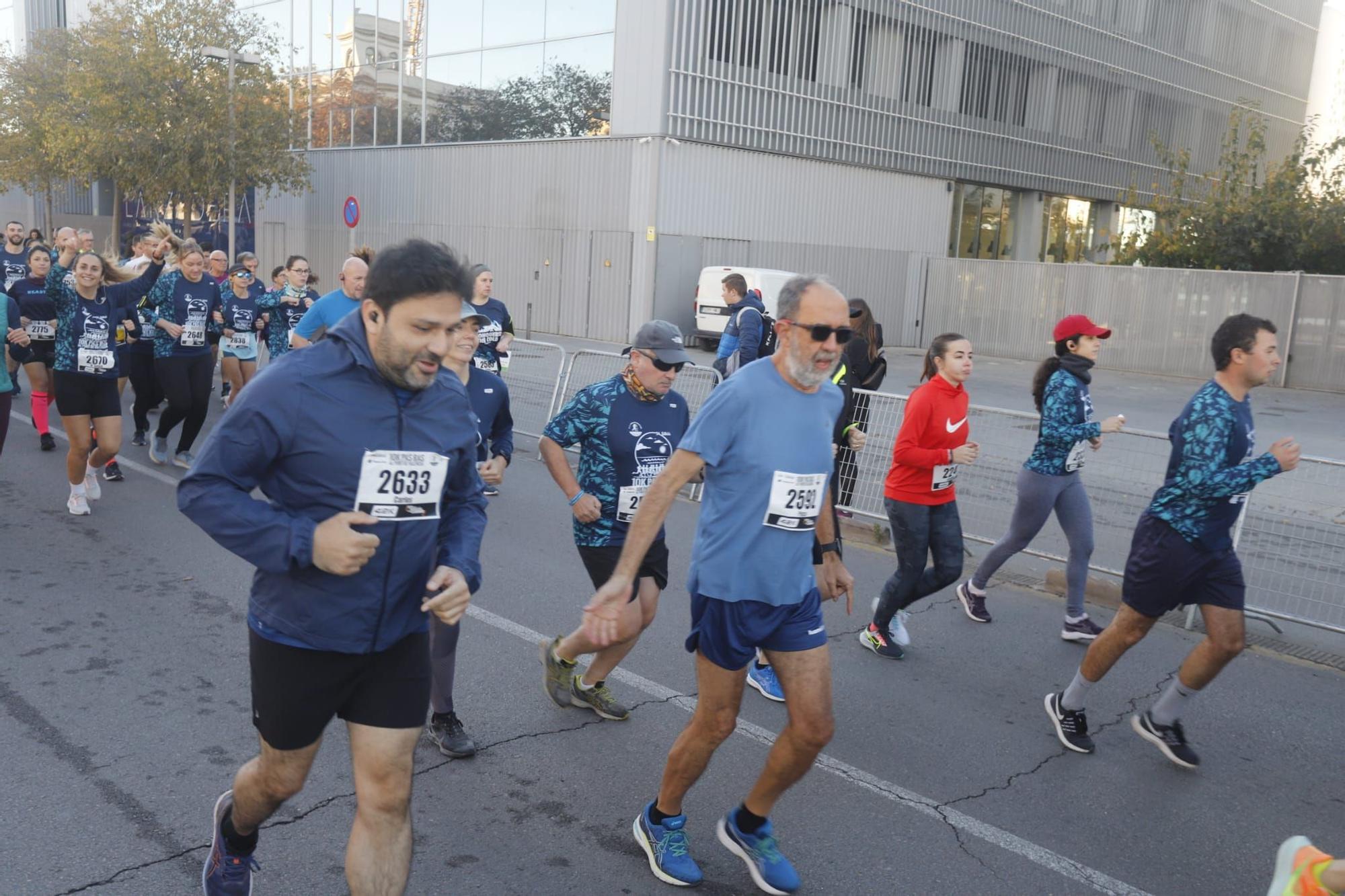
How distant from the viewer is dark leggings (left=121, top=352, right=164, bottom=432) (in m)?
10.9

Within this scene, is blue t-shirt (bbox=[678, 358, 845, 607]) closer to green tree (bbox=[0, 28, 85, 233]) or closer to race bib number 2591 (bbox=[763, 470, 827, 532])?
race bib number 2591 (bbox=[763, 470, 827, 532])

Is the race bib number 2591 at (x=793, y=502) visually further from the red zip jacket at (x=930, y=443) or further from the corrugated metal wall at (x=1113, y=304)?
the corrugated metal wall at (x=1113, y=304)

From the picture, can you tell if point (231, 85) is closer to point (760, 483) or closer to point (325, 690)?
point (760, 483)

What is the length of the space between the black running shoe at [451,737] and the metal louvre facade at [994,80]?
22.3 metres

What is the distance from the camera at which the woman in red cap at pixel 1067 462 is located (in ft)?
20.1

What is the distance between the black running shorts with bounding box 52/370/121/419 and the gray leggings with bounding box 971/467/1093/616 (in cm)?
634

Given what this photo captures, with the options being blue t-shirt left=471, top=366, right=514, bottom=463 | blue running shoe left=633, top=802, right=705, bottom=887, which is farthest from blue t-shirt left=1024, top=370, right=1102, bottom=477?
blue running shoe left=633, top=802, right=705, bottom=887

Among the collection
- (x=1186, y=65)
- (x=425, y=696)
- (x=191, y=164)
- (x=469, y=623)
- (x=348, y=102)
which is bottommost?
(x=469, y=623)

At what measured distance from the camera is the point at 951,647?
640 cm

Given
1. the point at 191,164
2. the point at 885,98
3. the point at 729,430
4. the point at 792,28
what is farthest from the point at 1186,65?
the point at 729,430

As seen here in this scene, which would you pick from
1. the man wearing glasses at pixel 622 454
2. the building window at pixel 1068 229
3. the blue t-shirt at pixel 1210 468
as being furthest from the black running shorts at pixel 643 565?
the building window at pixel 1068 229

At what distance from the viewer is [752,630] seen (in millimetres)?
3562

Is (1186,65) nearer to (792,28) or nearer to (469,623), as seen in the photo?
(792,28)

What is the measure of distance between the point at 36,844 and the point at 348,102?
107ft
